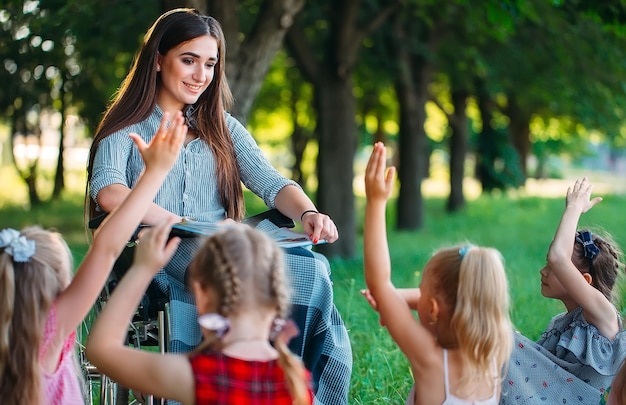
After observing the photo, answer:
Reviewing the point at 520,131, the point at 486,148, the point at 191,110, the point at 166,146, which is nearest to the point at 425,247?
the point at 191,110

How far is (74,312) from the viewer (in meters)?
2.73

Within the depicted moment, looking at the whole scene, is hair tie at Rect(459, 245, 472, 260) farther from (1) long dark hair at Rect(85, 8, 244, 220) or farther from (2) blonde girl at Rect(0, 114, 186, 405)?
(1) long dark hair at Rect(85, 8, 244, 220)

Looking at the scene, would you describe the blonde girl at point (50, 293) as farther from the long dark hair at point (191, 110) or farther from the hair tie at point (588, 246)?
the hair tie at point (588, 246)

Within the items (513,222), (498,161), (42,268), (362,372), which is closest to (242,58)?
(362,372)

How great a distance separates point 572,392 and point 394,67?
1136cm

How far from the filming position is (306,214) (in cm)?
385

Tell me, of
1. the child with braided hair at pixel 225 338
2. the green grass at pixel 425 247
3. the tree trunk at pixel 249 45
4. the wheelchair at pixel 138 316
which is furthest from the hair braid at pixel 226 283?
the tree trunk at pixel 249 45

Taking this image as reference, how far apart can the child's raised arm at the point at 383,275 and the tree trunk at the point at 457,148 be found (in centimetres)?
1757

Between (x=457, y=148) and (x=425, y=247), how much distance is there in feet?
24.1

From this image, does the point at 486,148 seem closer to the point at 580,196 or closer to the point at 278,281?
the point at 580,196

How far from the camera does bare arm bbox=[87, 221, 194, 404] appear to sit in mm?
2555

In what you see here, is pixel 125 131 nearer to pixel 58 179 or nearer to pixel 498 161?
pixel 58 179

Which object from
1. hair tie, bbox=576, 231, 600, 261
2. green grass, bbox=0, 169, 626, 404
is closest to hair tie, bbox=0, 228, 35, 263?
hair tie, bbox=576, 231, 600, 261

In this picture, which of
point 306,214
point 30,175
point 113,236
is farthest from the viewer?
point 30,175
